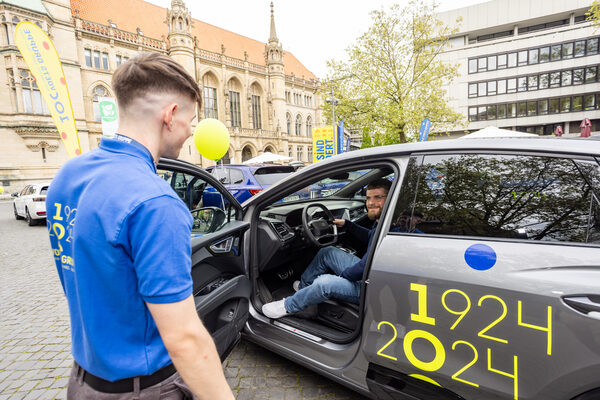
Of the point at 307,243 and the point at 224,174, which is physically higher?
the point at 224,174

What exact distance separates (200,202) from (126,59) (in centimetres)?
1823

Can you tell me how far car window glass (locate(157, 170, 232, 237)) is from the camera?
2391 mm

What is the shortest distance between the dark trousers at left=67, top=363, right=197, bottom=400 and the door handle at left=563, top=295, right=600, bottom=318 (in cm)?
147

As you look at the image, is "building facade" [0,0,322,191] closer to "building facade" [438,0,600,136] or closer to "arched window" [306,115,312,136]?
"arched window" [306,115,312,136]

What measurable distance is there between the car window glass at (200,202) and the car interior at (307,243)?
36cm

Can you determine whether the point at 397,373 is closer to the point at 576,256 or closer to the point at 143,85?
the point at 576,256

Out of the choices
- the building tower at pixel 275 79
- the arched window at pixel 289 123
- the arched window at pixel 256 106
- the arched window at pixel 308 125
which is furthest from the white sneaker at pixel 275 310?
the arched window at pixel 308 125

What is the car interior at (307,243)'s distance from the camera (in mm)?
2496

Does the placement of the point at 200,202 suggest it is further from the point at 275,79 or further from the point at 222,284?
the point at 275,79

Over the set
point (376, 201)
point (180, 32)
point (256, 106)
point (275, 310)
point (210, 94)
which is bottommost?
point (275, 310)

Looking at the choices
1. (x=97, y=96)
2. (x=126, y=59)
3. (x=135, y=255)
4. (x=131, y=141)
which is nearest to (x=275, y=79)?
(x=97, y=96)

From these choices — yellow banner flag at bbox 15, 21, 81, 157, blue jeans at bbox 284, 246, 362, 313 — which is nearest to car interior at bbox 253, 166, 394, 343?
blue jeans at bbox 284, 246, 362, 313

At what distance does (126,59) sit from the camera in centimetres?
1711

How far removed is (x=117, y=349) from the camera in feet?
2.98
